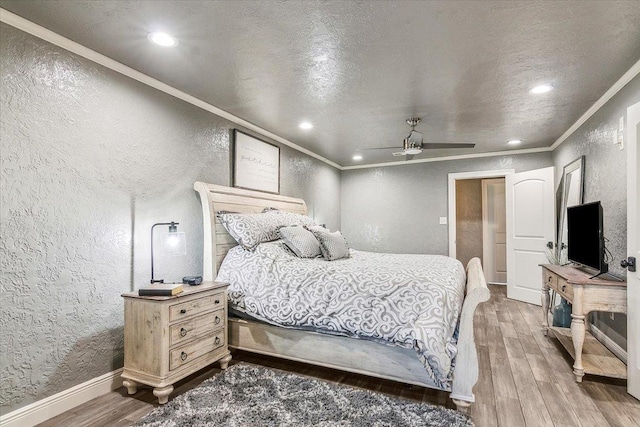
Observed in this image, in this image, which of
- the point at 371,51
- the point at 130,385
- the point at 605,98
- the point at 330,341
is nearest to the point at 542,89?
the point at 605,98

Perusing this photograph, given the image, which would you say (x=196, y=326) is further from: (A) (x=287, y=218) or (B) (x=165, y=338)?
(A) (x=287, y=218)

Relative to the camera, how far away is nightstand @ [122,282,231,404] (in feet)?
6.64

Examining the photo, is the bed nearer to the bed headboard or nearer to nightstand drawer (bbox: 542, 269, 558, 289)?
the bed headboard

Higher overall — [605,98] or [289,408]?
[605,98]

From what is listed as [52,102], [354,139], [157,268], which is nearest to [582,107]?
[354,139]

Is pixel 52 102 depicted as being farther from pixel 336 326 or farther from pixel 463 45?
pixel 463 45

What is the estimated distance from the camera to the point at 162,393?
78.9 inches

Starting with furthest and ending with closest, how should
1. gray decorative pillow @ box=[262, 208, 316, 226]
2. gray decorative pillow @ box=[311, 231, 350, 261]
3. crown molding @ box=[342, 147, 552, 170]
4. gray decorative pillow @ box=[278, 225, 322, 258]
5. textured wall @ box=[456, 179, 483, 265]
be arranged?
textured wall @ box=[456, 179, 483, 265] < crown molding @ box=[342, 147, 552, 170] < gray decorative pillow @ box=[262, 208, 316, 226] < gray decorative pillow @ box=[311, 231, 350, 261] < gray decorative pillow @ box=[278, 225, 322, 258]

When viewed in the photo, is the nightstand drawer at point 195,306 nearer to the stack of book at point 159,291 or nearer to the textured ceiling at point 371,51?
the stack of book at point 159,291

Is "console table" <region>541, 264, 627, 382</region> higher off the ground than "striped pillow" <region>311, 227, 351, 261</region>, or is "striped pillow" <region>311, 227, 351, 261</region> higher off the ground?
"striped pillow" <region>311, 227, 351, 261</region>

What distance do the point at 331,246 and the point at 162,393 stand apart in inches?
70.2

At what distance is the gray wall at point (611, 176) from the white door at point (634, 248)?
0.48 m

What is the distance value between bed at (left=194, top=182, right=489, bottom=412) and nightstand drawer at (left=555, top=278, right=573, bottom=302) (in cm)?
64

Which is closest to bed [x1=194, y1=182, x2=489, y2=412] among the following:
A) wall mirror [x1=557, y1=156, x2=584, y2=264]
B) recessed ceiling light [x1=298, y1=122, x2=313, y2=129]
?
recessed ceiling light [x1=298, y1=122, x2=313, y2=129]
